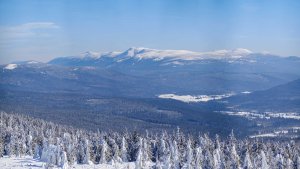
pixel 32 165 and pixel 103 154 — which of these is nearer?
pixel 32 165

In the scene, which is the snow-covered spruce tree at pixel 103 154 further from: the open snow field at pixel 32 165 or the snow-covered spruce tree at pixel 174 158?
the snow-covered spruce tree at pixel 174 158

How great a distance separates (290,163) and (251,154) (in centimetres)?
2196

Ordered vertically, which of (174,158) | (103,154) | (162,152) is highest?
(162,152)

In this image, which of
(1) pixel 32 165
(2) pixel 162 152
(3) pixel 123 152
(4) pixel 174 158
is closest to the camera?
(4) pixel 174 158

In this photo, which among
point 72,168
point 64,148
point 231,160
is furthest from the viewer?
point 64,148

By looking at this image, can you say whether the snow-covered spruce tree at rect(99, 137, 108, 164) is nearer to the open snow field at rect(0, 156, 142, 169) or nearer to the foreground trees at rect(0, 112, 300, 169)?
the foreground trees at rect(0, 112, 300, 169)

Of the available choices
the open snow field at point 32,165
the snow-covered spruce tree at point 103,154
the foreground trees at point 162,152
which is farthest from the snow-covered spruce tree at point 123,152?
the open snow field at point 32,165

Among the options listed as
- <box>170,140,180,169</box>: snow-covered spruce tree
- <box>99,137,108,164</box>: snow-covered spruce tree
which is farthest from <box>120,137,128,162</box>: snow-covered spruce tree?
<box>170,140,180,169</box>: snow-covered spruce tree

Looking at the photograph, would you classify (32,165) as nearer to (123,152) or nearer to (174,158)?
(123,152)

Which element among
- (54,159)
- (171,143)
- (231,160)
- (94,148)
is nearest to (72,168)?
(54,159)

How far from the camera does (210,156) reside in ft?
522

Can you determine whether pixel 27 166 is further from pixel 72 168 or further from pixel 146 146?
pixel 146 146

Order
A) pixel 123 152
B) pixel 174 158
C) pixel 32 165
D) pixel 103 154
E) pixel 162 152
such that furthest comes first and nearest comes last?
pixel 123 152 < pixel 162 152 < pixel 103 154 < pixel 32 165 < pixel 174 158

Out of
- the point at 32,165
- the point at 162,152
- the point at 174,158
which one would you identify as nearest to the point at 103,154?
the point at 162,152
